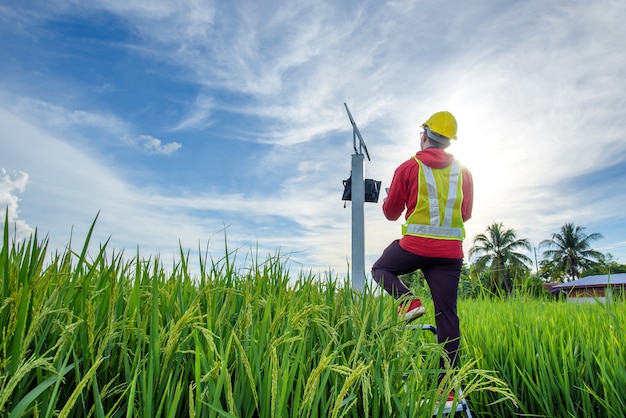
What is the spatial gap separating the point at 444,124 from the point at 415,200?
2.82 ft

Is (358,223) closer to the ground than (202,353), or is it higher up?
higher up

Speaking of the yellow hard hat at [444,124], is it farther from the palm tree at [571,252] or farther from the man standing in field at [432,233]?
the palm tree at [571,252]

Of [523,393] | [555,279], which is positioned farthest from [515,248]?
A: [523,393]

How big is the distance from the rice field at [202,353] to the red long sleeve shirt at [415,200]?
3.63 feet

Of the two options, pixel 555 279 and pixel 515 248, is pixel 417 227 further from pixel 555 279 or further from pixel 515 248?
pixel 555 279

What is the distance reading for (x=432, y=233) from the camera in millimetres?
3789

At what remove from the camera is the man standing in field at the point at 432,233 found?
148 inches

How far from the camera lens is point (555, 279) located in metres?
74.8

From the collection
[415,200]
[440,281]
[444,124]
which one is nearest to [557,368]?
[440,281]

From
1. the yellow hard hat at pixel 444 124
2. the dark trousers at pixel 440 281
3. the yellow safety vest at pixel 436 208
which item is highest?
the yellow hard hat at pixel 444 124

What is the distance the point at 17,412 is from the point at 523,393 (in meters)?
3.95

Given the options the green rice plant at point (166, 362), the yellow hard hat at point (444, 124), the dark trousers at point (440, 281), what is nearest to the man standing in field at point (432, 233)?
the dark trousers at point (440, 281)

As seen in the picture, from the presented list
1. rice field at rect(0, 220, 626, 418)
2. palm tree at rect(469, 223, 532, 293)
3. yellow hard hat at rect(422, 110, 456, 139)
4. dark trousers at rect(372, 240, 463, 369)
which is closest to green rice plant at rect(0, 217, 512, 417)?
rice field at rect(0, 220, 626, 418)

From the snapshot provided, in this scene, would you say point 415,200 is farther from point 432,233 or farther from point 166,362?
point 166,362
